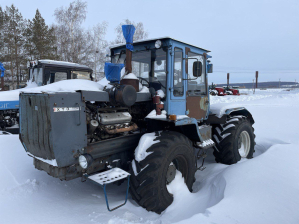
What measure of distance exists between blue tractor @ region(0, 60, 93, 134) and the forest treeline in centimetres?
1375

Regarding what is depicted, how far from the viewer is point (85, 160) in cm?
271

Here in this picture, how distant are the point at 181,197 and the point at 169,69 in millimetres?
2090

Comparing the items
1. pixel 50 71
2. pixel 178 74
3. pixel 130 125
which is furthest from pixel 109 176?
pixel 50 71

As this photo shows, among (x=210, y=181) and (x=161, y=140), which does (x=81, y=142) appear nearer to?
(x=161, y=140)

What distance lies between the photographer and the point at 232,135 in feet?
16.4

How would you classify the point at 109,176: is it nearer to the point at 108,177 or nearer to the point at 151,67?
the point at 108,177

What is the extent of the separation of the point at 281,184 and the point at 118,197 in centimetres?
245

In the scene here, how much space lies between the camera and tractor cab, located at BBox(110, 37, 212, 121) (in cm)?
372

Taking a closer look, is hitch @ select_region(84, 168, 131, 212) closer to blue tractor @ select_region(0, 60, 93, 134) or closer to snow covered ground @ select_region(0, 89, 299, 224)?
snow covered ground @ select_region(0, 89, 299, 224)

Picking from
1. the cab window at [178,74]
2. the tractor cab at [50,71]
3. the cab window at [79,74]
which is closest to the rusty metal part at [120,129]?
the cab window at [178,74]

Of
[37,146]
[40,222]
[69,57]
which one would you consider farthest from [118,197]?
[69,57]

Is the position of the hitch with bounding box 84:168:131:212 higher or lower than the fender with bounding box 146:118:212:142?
lower

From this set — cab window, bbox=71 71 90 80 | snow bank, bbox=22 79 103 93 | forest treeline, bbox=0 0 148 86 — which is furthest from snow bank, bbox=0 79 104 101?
forest treeline, bbox=0 0 148 86

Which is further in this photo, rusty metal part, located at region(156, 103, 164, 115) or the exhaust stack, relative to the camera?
rusty metal part, located at region(156, 103, 164, 115)
